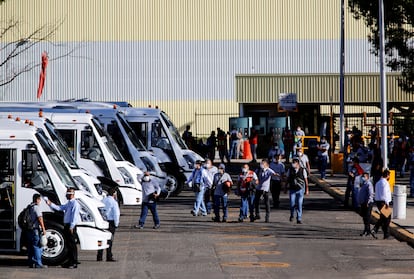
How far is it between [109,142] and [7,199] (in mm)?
10757

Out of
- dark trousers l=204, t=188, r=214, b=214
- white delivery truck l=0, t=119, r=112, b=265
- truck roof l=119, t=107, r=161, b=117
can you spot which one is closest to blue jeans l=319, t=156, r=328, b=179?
truck roof l=119, t=107, r=161, b=117

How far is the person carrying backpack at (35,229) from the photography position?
2033 centimetres

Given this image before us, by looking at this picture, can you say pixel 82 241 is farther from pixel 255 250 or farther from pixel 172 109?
pixel 172 109

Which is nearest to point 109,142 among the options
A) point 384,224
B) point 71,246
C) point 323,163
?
point 384,224

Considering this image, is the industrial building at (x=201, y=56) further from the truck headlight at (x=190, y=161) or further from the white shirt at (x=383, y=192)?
the white shirt at (x=383, y=192)

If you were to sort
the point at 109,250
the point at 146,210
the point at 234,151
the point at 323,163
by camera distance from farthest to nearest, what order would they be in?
1. the point at 234,151
2. the point at 323,163
3. the point at 146,210
4. the point at 109,250

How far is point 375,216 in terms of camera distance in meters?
30.1

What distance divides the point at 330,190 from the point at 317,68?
1133 inches

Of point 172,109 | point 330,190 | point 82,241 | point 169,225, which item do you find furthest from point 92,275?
point 172,109

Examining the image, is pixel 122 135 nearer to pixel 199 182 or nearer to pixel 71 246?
pixel 199 182

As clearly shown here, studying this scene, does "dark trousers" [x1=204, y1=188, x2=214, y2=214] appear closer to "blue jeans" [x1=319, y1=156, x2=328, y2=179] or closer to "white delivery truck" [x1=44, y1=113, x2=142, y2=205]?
"white delivery truck" [x1=44, y1=113, x2=142, y2=205]

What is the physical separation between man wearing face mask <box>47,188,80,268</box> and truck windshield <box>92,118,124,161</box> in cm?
1017

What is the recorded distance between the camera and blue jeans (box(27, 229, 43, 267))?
20.3 meters

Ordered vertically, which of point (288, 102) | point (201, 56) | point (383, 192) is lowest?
point (383, 192)
